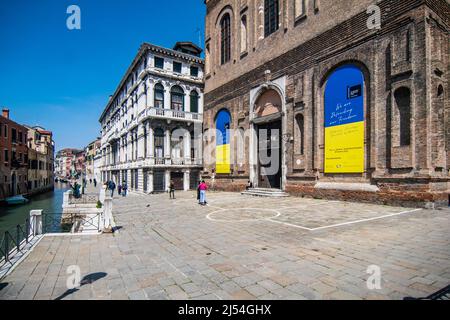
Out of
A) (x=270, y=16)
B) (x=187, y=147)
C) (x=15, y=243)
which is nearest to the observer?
(x=15, y=243)

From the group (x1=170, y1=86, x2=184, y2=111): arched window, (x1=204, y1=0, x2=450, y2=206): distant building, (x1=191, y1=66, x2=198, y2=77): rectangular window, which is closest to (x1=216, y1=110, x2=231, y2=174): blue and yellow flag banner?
(x1=204, y1=0, x2=450, y2=206): distant building

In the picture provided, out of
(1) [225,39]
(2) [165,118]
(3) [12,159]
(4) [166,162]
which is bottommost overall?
(4) [166,162]

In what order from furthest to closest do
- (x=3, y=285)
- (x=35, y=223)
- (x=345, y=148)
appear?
(x=345, y=148)
(x=35, y=223)
(x=3, y=285)

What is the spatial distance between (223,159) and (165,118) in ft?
28.0

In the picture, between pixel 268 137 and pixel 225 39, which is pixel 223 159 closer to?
pixel 268 137

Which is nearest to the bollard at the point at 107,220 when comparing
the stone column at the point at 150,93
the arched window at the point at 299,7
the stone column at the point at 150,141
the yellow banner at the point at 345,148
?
the yellow banner at the point at 345,148

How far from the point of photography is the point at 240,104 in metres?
22.2

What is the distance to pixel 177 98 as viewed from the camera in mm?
28875

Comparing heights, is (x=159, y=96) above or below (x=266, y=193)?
above

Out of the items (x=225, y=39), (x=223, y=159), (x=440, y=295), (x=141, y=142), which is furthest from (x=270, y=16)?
(x=440, y=295)

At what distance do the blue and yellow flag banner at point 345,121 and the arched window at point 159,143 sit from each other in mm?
18288

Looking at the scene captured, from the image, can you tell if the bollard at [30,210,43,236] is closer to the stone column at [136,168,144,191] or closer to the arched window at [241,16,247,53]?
the stone column at [136,168,144,191]

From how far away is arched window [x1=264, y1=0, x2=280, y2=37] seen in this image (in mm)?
19062

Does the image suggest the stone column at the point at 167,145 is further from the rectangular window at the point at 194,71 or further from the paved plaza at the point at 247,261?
the paved plaza at the point at 247,261
